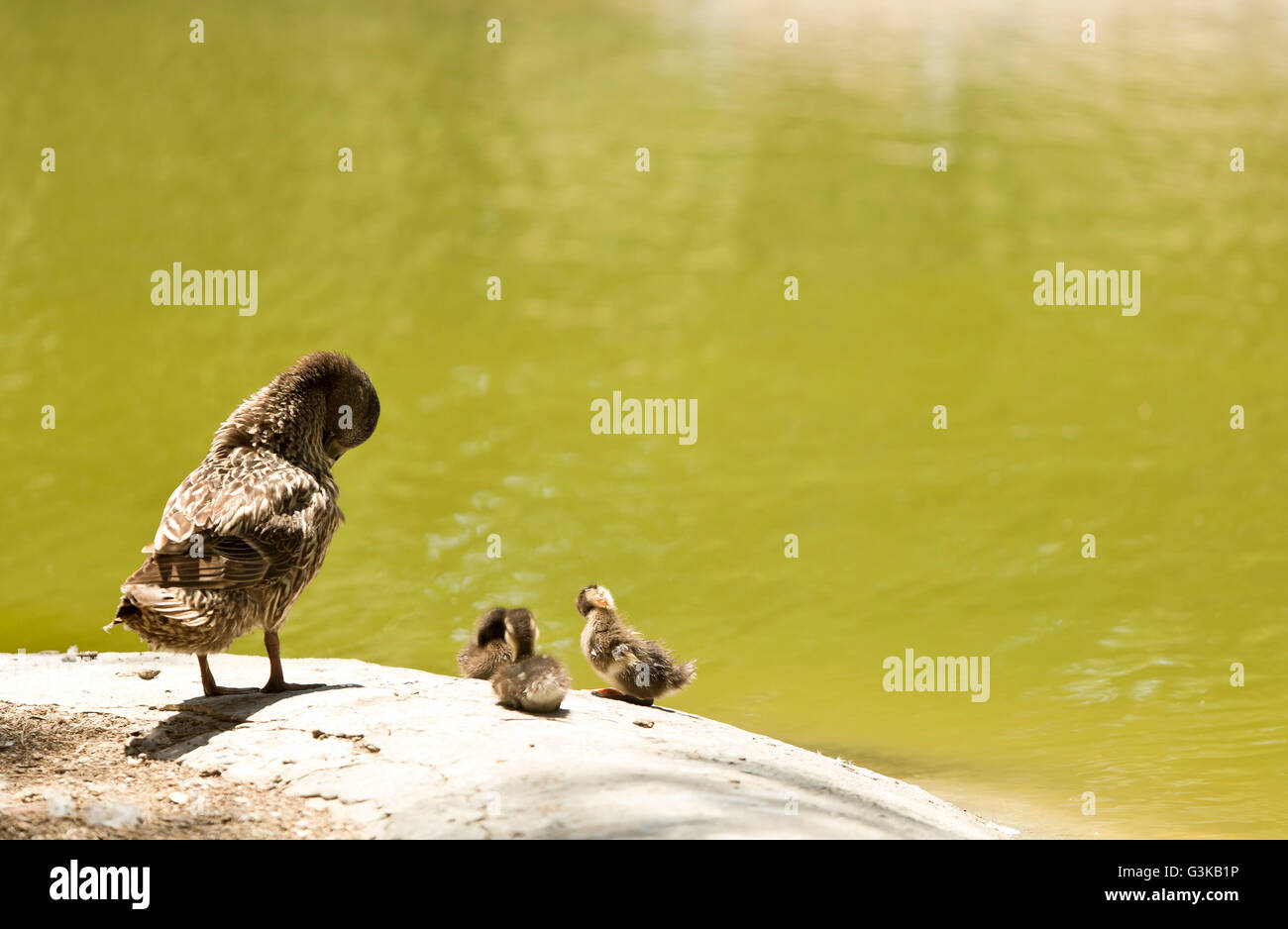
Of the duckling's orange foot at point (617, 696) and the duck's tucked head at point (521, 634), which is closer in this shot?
the duck's tucked head at point (521, 634)

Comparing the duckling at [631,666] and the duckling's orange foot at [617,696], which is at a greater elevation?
the duckling at [631,666]

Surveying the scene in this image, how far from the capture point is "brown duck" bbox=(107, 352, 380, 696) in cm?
591

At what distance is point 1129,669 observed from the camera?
1042cm

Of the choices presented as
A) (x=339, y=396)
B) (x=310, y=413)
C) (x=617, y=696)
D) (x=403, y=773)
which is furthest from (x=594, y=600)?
(x=403, y=773)

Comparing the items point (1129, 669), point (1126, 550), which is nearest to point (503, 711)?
point (1129, 669)

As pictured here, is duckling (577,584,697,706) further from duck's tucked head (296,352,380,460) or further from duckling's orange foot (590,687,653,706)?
duck's tucked head (296,352,380,460)

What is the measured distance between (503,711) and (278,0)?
22.6m

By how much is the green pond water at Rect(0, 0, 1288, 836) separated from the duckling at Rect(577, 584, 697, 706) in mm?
1828

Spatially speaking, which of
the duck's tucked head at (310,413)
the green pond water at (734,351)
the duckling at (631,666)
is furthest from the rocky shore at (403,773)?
the green pond water at (734,351)

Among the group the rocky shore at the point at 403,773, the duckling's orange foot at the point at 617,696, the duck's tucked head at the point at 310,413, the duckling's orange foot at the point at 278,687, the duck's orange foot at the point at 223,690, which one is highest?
the duck's tucked head at the point at 310,413

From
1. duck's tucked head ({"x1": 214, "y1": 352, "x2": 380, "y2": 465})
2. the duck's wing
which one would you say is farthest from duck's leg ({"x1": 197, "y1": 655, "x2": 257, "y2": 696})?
duck's tucked head ({"x1": 214, "y1": 352, "x2": 380, "y2": 465})

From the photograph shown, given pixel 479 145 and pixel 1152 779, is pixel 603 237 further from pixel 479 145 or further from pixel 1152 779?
pixel 1152 779

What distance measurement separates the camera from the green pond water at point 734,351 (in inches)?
423

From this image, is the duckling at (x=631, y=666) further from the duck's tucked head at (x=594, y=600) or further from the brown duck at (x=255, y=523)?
the brown duck at (x=255, y=523)
